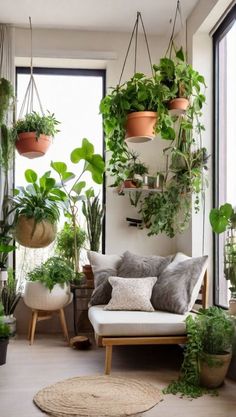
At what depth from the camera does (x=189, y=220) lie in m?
4.80

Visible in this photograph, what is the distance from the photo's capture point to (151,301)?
4.13 meters

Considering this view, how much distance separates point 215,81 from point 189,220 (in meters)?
1.38

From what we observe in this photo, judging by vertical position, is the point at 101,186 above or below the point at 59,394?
above

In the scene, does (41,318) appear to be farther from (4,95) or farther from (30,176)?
(4,95)

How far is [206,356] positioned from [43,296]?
1.78 metres

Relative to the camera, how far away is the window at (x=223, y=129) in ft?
14.5

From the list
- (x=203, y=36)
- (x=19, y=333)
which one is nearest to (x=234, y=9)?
(x=203, y=36)

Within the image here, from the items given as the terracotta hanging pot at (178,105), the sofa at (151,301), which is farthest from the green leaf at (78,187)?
the terracotta hanging pot at (178,105)

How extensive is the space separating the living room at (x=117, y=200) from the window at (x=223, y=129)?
0.05ft

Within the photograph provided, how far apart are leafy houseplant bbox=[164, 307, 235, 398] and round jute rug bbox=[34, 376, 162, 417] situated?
24cm

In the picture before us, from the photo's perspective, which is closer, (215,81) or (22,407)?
(22,407)

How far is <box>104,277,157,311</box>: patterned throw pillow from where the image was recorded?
401 cm

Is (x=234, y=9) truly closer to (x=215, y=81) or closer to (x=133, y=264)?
(x=215, y=81)

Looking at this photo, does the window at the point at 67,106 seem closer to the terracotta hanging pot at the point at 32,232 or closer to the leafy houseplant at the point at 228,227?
the terracotta hanging pot at the point at 32,232
